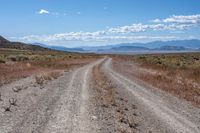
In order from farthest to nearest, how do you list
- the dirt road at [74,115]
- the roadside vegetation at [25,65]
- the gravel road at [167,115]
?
the roadside vegetation at [25,65], the gravel road at [167,115], the dirt road at [74,115]

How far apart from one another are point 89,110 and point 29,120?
3084 mm

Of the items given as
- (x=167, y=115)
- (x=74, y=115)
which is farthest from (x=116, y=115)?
(x=167, y=115)

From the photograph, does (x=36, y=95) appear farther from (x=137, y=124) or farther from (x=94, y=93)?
(x=137, y=124)

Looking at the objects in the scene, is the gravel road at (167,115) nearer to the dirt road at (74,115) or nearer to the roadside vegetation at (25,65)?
the dirt road at (74,115)

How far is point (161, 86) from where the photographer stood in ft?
90.5

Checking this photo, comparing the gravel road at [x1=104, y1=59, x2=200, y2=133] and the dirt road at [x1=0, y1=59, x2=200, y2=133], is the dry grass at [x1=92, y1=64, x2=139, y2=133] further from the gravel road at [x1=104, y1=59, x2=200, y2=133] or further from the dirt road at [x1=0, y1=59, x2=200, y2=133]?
the gravel road at [x1=104, y1=59, x2=200, y2=133]

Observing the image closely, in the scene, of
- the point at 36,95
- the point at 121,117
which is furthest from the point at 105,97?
the point at 121,117

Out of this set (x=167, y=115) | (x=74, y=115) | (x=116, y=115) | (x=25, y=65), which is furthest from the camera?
(x=25, y=65)

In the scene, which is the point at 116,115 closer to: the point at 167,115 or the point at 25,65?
the point at 167,115

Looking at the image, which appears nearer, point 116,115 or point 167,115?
point 116,115

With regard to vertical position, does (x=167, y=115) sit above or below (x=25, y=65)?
above

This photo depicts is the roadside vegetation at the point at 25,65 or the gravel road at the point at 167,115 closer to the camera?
the gravel road at the point at 167,115

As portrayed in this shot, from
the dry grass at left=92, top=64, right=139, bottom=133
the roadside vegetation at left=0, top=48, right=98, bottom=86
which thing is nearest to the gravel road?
the dry grass at left=92, top=64, right=139, bottom=133

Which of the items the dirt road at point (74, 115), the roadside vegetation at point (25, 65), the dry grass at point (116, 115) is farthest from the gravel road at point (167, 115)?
the roadside vegetation at point (25, 65)
